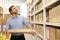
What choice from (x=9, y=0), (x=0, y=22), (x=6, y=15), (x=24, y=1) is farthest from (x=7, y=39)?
(x=24, y=1)

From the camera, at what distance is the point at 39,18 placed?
3.35 meters

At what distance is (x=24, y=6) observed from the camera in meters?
7.57

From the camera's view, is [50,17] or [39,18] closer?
[50,17]

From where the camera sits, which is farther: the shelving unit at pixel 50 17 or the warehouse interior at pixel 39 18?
the warehouse interior at pixel 39 18

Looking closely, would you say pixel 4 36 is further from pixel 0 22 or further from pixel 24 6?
pixel 24 6

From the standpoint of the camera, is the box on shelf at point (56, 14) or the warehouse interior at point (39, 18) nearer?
the box on shelf at point (56, 14)

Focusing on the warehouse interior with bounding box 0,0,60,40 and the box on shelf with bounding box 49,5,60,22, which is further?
the warehouse interior with bounding box 0,0,60,40

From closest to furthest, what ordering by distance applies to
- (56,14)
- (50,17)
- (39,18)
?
(56,14)
(50,17)
(39,18)

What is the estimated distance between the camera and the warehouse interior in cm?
178

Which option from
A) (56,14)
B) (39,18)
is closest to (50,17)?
(56,14)

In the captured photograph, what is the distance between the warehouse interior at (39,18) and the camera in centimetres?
178

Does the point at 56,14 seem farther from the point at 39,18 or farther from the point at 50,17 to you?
the point at 39,18

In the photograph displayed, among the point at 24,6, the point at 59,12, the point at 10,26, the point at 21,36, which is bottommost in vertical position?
the point at 21,36

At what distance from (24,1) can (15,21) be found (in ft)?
14.4
